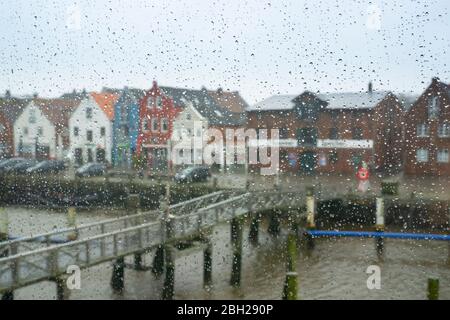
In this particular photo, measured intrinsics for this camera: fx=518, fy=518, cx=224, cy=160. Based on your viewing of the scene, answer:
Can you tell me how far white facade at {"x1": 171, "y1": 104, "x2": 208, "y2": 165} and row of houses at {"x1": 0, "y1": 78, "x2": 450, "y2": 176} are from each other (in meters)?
0.08

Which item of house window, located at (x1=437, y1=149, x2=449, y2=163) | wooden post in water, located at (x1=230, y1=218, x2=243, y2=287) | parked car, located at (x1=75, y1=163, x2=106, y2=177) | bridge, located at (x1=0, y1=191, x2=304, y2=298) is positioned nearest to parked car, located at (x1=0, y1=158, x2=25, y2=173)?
parked car, located at (x1=75, y1=163, x2=106, y2=177)

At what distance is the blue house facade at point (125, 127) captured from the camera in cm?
4250

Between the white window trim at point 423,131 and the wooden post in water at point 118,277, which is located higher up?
the white window trim at point 423,131

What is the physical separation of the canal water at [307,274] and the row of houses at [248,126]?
8.94m

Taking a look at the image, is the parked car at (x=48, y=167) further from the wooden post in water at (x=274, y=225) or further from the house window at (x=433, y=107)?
the house window at (x=433, y=107)

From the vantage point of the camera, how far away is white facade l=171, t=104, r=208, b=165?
3978 centimetres

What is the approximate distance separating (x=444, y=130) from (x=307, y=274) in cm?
1998

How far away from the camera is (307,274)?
16328 millimetres

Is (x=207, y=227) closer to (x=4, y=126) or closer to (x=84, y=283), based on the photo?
(x=84, y=283)

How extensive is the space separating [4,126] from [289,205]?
33998 mm

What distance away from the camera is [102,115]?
44.5m

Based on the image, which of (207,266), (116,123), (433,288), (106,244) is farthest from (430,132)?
(433,288)

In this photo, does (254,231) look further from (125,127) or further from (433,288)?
(125,127)

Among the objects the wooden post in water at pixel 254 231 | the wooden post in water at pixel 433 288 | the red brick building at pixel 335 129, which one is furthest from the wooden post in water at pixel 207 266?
the red brick building at pixel 335 129
